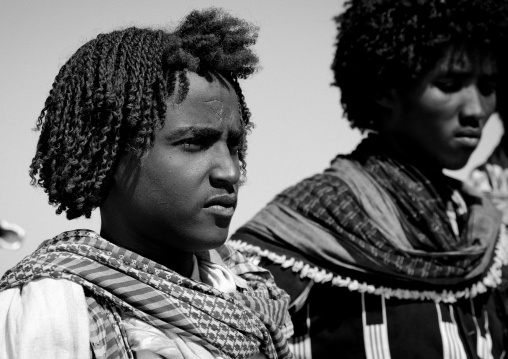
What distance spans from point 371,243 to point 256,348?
4.03 feet

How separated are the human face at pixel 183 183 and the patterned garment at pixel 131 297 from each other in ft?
0.33

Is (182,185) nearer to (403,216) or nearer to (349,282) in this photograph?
(349,282)

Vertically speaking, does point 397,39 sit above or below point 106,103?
above

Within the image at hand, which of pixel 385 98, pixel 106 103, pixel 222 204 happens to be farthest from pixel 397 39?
pixel 106 103

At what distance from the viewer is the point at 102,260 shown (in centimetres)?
197

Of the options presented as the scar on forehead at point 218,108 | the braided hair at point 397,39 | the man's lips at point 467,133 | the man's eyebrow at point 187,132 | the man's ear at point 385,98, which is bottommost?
the man's eyebrow at point 187,132

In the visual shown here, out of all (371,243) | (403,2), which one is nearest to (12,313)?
(371,243)

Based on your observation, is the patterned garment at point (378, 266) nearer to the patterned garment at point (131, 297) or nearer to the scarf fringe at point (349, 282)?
the scarf fringe at point (349, 282)

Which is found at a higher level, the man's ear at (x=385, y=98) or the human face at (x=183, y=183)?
the man's ear at (x=385, y=98)

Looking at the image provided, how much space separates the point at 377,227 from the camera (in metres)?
3.26

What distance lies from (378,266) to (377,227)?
0.17 m

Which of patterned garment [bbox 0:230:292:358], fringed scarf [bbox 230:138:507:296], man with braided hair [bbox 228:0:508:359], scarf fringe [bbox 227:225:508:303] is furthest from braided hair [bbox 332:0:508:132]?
patterned garment [bbox 0:230:292:358]

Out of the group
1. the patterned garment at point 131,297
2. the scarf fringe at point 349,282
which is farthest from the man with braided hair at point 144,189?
the scarf fringe at point 349,282

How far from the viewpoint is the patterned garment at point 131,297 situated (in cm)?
191
